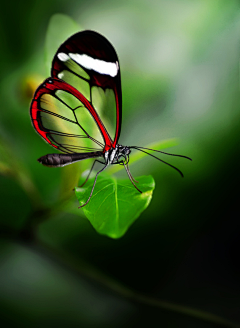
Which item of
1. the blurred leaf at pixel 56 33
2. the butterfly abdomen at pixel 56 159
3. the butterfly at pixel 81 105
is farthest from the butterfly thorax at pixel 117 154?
the blurred leaf at pixel 56 33

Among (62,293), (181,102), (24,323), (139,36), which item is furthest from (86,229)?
(139,36)

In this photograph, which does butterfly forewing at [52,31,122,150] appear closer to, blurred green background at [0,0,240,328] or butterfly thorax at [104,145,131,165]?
butterfly thorax at [104,145,131,165]

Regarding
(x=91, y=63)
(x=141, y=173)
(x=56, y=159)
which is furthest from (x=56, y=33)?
(x=141, y=173)

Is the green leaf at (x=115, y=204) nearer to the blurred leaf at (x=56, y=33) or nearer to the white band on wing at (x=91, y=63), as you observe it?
the white band on wing at (x=91, y=63)

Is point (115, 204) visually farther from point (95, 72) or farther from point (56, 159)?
point (95, 72)

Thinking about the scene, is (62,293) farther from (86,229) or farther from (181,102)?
(181,102)

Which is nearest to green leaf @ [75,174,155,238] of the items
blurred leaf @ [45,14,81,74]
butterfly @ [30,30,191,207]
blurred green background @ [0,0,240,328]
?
butterfly @ [30,30,191,207]

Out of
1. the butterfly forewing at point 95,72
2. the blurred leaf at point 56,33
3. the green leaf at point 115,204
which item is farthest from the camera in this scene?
the blurred leaf at point 56,33
